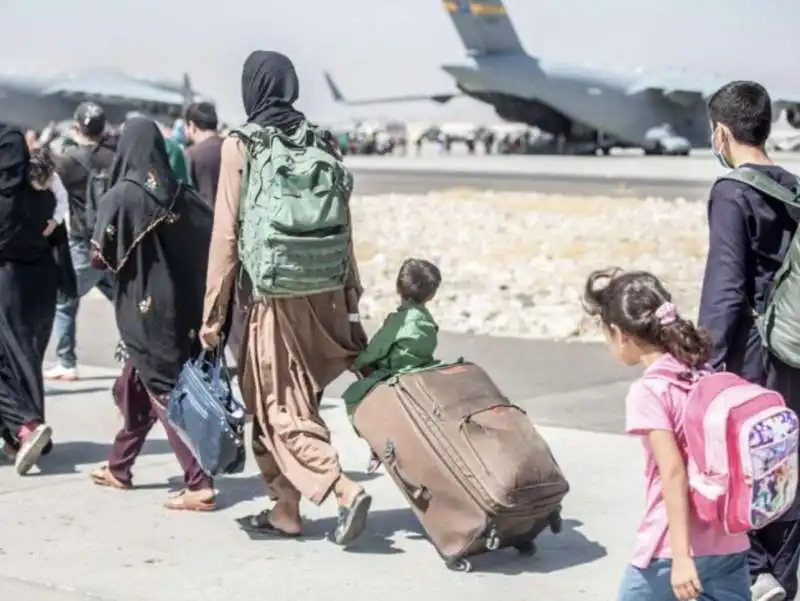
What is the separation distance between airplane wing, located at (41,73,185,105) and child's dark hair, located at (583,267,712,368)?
68.2 metres

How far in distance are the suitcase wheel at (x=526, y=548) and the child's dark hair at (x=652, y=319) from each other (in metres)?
2.09

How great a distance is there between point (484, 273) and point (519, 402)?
297 inches

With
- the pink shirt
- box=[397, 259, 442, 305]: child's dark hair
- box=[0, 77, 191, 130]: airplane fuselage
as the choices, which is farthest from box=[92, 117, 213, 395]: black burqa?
box=[0, 77, 191, 130]: airplane fuselage

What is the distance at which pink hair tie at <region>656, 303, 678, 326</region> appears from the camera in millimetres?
3736

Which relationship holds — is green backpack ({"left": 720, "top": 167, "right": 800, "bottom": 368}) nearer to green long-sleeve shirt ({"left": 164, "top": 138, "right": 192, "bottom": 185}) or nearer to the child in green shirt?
the child in green shirt

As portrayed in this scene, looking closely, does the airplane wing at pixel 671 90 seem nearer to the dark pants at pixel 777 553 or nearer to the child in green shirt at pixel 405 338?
the child in green shirt at pixel 405 338

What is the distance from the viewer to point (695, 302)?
561 inches

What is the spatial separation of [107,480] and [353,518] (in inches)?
70.0

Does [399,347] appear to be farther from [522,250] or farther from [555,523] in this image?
[522,250]

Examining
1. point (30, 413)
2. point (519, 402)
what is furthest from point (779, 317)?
point (519, 402)

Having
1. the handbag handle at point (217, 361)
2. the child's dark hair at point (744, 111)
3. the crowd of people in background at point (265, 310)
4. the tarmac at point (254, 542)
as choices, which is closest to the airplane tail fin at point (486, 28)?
the crowd of people in background at point (265, 310)

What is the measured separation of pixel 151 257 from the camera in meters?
6.41

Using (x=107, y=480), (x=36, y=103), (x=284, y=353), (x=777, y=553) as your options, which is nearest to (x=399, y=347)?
(x=284, y=353)

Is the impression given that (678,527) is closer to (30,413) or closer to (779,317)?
(779,317)
